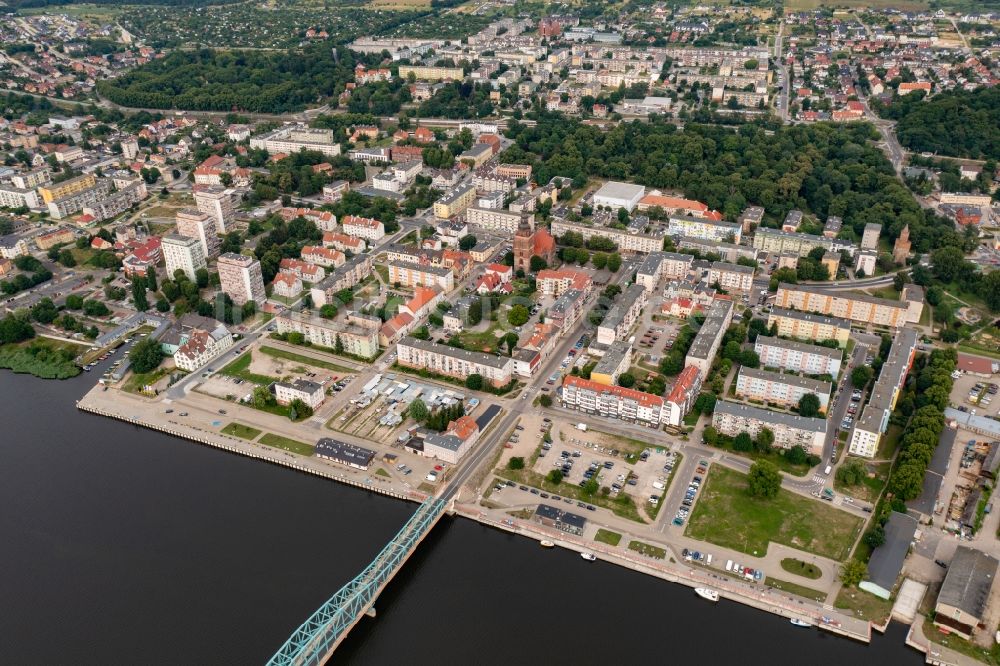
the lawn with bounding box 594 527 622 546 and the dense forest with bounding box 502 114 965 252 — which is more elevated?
the dense forest with bounding box 502 114 965 252

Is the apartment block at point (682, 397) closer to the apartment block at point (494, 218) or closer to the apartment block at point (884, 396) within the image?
the apartment block at point (884, 396)

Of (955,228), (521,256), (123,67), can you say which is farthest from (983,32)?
(123,67)

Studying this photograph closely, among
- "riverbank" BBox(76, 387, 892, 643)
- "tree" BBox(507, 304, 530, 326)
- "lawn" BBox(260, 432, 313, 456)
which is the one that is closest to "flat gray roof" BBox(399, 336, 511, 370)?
"tree" BBox(507, 304, 530, 326)

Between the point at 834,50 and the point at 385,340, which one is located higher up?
the point at 834,50

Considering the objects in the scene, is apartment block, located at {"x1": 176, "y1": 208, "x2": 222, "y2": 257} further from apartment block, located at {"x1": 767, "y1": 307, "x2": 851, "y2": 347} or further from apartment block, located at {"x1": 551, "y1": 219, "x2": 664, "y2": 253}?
apartment block, located at {"x1": 767, "y1": 307, "x2": 851, "y2": 347}

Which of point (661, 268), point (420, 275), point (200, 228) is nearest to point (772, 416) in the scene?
point (661, 268)

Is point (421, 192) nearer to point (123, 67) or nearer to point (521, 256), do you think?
point (521, 256)

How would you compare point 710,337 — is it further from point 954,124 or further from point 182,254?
point 954,124
